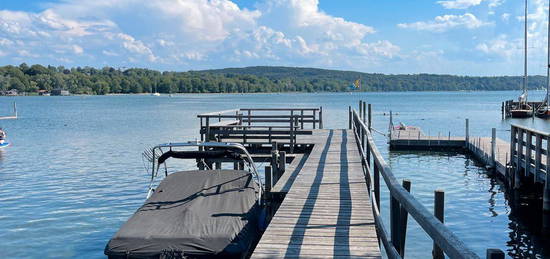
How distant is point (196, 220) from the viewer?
874 centimetres

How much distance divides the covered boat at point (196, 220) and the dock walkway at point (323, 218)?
0.73m

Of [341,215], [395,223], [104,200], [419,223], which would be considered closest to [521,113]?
[104,200]

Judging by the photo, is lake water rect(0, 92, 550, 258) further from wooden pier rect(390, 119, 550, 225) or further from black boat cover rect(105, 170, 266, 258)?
black boat cover rect(105, 170, 266, 258)

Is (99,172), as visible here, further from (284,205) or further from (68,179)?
(284,205)

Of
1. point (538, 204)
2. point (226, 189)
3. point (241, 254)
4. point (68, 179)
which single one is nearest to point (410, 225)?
point (538, 204)

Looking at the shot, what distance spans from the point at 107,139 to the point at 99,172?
17445mm

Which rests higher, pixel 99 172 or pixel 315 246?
pixel 315 246

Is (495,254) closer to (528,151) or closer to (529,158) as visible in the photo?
(528,151)

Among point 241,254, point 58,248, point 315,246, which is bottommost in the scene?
point 58,248

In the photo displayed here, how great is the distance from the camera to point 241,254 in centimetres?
818

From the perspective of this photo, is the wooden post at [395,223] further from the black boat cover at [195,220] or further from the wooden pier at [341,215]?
the black boat cover at [195,220]

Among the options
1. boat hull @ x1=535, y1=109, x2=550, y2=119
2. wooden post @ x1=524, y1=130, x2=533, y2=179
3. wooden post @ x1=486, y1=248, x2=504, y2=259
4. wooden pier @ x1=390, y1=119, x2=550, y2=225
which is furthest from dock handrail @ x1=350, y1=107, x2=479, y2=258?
boat hull @ x1=535, y1=109, x2=550, y2=119

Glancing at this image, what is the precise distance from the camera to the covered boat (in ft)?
26.0

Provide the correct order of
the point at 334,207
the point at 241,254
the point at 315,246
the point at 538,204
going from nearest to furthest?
1. the point at 315,246
2. the point at 241,254
3. the point at 334,207
4. the point at 538,204
